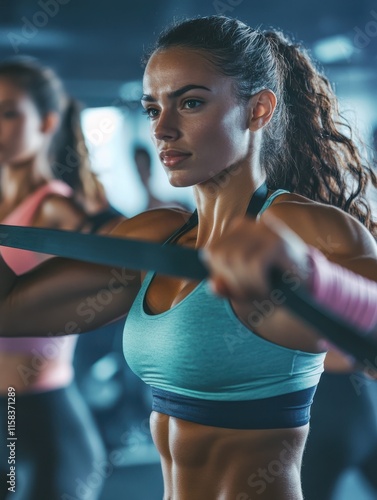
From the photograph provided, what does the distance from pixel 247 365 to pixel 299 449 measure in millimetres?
113

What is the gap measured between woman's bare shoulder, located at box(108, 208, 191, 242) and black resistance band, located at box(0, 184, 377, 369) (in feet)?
0.38

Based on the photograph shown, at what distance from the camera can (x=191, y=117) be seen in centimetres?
70

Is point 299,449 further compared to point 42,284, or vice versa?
point 42,284

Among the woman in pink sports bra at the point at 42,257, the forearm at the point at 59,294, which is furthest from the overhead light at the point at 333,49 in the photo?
the forearm at the point at 59,294

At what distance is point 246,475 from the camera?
653mm

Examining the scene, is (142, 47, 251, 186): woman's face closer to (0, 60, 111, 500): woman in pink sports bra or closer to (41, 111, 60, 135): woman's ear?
(0, 60, 111, 500): woman in pink sports bra

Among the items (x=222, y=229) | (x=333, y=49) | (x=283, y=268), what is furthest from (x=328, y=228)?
(x=333, y=49)

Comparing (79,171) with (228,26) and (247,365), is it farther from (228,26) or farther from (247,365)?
(247,365)

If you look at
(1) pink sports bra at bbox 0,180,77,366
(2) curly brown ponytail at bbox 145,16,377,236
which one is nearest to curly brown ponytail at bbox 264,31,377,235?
(2) curly brown ponytail at bbox 145,16,377,236

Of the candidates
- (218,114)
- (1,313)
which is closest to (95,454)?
(1,313)

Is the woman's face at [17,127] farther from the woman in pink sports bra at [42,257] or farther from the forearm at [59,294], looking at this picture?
the forearm at [59,294]

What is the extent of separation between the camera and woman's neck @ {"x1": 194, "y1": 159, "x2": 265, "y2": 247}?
2.37 ft

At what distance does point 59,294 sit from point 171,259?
335 mm

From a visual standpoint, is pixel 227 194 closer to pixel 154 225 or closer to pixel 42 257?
pixel 154 225
